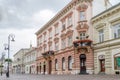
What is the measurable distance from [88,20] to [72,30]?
403 cm

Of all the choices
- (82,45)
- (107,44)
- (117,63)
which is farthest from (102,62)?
(82,45)

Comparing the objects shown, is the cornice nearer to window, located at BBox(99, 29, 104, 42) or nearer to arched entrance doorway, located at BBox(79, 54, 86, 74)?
window, located at BBox(99, 29, 104, 42)

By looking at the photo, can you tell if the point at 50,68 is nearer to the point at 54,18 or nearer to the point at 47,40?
the point at 47,40

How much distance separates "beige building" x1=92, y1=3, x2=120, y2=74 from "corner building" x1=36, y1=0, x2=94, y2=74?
145cm

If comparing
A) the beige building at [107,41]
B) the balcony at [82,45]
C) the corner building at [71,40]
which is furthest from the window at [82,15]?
the balcony at [82,45]

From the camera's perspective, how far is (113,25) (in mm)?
35438

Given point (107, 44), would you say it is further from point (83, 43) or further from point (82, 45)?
point (82, 45)

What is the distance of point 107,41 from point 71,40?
10192mm

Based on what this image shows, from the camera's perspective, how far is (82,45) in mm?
40594

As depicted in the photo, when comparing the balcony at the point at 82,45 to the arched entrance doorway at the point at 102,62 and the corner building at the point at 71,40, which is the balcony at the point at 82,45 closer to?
the corner building at the point at 71,40

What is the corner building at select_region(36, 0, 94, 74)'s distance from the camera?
40969mm

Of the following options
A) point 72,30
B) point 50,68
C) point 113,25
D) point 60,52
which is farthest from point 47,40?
point 113,25

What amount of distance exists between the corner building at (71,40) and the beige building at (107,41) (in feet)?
4.75

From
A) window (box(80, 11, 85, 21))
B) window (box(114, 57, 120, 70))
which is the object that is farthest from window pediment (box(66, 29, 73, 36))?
window (box(114, 57, 120, 70))
